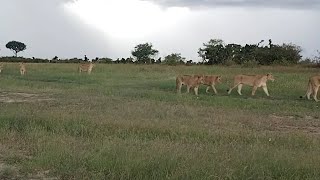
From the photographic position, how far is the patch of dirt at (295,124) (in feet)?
42.6

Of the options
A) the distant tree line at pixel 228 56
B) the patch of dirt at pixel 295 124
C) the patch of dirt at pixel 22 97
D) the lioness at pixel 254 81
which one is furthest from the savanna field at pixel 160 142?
the distant tree line at pixel 228 56

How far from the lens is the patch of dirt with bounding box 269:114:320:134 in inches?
511

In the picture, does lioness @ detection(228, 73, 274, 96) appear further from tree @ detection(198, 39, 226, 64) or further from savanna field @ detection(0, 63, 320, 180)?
tree @ detection(198, 39, 226, 64)

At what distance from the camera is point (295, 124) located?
14.0 m

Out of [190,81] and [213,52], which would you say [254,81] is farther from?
[213,52]

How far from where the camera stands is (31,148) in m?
8.38

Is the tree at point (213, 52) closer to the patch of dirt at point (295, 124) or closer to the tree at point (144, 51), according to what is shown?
the tree at point (144, 51)

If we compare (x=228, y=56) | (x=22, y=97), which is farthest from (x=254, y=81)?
(x=228, y=56)

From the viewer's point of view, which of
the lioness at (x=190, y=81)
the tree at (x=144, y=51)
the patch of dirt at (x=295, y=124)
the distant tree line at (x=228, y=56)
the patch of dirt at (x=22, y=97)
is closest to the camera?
the patch of dirt at (x=295, y=124)

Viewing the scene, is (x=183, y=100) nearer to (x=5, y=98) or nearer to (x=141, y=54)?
(x=5, y=98)

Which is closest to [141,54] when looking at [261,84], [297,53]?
[297,53]

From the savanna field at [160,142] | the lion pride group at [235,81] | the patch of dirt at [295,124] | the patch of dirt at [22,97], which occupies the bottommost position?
the patch of dirt at [22,97]

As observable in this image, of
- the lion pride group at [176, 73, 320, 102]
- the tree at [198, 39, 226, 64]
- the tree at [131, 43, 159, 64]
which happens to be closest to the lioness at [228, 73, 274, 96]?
the lion pride group at [176, 73, 320, 102]

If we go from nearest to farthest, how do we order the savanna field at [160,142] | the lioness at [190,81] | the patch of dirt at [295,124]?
the savanna field at [160,142] → the patch of dirt at [295,124] → the lioness at [190,81]
